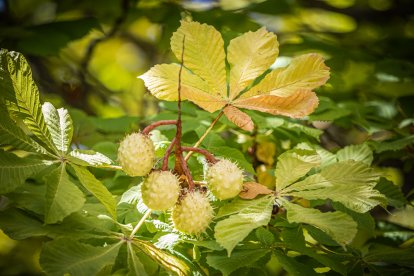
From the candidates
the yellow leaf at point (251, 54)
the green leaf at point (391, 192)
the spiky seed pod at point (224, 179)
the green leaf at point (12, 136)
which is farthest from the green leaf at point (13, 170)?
the green leaf at point (391, 192)

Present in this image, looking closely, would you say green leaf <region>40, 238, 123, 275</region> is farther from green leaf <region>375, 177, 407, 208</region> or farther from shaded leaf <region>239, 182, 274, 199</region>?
green leaf <region>375, 177, 407, 208</region>

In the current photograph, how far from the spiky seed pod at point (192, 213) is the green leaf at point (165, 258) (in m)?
0.06

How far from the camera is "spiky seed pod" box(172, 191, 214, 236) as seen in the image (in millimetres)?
829

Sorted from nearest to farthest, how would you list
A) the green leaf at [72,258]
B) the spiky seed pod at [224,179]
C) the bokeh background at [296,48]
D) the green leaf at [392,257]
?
1. the green leaf at [72,258]
2. the spiky seed pod at [224,179]
3. the green leaf at [392,257]
4. the bokeh background at [296,48]

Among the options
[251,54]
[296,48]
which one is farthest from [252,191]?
[296,48]

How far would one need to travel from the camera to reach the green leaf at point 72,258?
731 millimetres

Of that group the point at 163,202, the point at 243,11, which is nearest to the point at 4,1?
the point at 243,11

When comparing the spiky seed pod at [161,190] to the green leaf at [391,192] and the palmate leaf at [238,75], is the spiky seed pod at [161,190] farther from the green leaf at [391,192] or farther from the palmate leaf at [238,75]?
the green leaf at [391,192]

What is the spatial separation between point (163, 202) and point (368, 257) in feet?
1.81

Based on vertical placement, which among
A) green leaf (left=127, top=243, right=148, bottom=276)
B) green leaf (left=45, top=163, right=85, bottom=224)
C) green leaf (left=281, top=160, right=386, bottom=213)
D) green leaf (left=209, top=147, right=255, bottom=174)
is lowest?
green leaf (left=127, top=243, right=148, bottom=276)

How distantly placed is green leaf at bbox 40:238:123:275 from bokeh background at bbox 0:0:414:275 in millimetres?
774

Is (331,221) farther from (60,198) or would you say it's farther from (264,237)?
(60,198)

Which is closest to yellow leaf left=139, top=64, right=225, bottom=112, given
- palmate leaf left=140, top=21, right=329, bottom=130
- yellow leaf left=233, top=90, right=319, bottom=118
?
palmate leaf left=140, top=21, right=329, bottom=130

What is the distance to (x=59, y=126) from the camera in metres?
0.93
